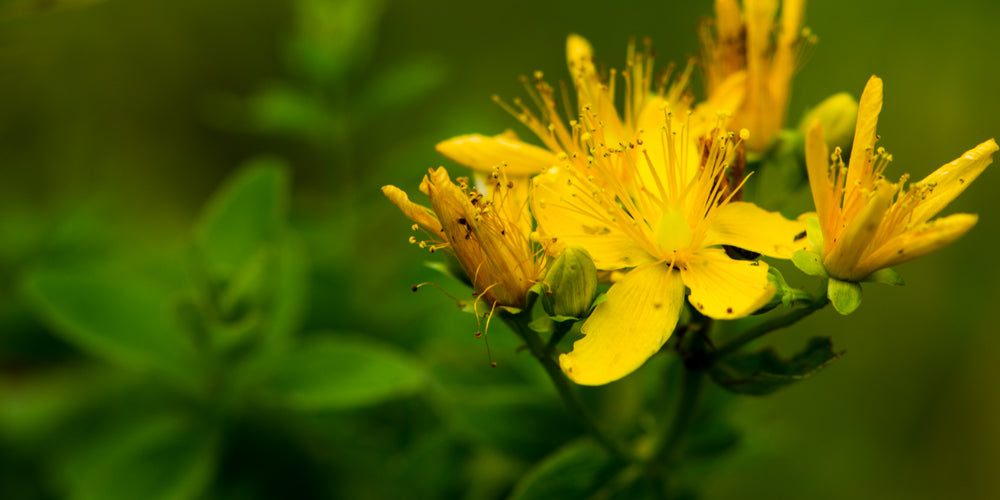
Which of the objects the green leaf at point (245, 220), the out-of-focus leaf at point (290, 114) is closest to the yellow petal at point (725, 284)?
the green leaf at point (245, 220)

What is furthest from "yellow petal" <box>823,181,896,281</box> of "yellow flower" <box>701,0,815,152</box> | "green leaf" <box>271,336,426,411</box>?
"green leaf" <box>271,336,426,411</box>

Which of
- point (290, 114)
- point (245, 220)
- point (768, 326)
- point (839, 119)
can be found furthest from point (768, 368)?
point (290, 114)

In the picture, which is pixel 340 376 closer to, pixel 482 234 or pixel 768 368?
pixel 482 234

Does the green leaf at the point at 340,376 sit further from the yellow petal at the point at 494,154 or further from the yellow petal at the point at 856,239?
the yellow petal at the point at 856,239

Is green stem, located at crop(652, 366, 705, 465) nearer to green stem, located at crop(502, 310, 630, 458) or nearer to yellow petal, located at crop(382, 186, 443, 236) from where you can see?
green stem, located at crop(502, 310, 630, 458)

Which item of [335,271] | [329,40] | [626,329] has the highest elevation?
[329,40]

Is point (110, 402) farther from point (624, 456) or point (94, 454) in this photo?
point (624, 456)
